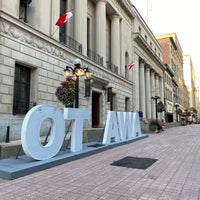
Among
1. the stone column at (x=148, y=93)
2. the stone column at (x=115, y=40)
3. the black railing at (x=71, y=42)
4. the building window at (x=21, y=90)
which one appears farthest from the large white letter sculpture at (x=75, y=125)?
the stone column at (x=148, y=93)

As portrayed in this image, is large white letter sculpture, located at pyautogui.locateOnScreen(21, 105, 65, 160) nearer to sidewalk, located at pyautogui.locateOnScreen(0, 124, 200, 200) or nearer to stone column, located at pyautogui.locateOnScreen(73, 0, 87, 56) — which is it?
sidewalk, located at pyautogui.locateOnScreen(0, 124, 200, 200)

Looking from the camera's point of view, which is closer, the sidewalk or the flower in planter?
the sidewalk

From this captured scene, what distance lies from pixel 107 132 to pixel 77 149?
9.56 ft

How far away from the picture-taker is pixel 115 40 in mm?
24609

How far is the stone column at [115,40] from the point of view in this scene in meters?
24.4

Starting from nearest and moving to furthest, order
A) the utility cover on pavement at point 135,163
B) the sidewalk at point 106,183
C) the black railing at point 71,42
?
the sidewalk at point 106,183 < the utility cover on pavement at point 135,163 < the black railing at point 71,42

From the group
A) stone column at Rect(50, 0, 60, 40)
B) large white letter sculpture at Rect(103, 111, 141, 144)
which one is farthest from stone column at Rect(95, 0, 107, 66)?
large white letter sculpture at Rect(103, 111, 141, 144)

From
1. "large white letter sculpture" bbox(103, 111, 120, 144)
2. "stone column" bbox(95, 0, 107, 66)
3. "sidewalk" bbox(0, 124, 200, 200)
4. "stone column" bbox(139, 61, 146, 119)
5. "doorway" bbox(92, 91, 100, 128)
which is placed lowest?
"sidewalk" bbox(0, 124, 200, 200)

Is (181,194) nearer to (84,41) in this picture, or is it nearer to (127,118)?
(127,118)

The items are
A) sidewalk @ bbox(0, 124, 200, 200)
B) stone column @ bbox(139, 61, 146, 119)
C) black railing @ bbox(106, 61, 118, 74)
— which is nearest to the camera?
sidewalk @ bbox(0, 124, 200, 200)

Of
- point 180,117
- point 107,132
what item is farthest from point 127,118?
point 180,117

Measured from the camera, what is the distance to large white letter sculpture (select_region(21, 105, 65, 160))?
21.9 ft

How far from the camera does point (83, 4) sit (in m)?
18.3

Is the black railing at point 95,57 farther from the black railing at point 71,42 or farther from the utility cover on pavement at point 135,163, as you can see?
the utility cover on pavement at point 135,163
